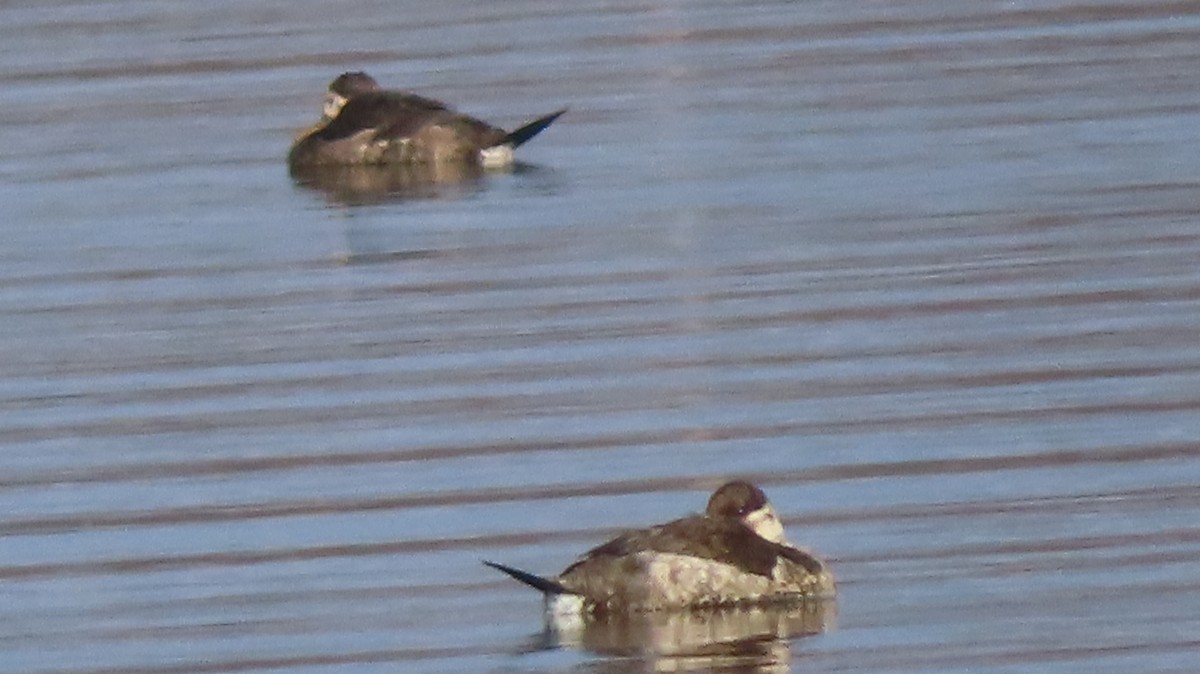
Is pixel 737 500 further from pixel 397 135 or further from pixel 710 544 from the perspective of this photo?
pixel 397 135

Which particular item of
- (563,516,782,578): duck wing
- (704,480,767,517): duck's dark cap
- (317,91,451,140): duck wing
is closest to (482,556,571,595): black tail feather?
(563,516,782,578): duck wing

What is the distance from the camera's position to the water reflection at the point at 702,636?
1055 centimetres

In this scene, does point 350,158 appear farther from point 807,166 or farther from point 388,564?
point 388,564

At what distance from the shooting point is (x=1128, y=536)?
1150 cm

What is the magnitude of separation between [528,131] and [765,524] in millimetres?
9113

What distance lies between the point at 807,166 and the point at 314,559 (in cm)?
743

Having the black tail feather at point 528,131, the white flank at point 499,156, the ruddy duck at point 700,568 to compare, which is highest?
the black tail feather at point 528,131

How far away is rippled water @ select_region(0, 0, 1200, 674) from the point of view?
1114 centimetres

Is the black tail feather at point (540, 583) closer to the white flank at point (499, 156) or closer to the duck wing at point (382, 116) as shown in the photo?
the white flank at point (499, 156)

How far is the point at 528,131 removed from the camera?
2020 cm

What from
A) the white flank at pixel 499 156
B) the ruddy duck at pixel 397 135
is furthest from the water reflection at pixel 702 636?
the white flank at pixel 499 156

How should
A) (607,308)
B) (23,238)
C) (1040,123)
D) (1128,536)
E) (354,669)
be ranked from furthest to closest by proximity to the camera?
(1040,123) < (23,238) < (607,308) < (1128,536) < (354,669)

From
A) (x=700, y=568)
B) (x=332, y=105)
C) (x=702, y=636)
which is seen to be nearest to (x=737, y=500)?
(x=700, y=568)

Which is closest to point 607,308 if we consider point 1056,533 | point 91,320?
point 91,320
